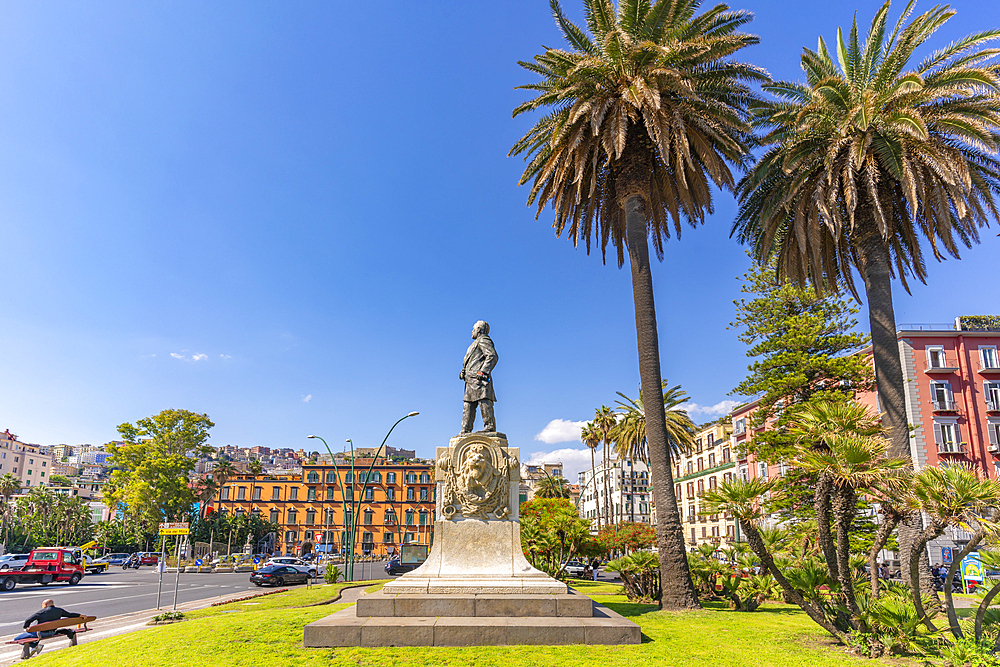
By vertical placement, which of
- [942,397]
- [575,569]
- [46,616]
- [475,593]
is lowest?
[575,569]

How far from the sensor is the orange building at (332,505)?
84312 millimetres

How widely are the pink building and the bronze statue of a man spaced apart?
26.8 m

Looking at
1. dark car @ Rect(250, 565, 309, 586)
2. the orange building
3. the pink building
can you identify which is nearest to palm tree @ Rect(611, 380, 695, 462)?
the pink building

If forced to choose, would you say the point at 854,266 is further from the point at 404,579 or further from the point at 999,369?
the point at 999,369

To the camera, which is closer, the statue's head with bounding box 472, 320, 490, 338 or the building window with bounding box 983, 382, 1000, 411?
the statue's head with bounding box 472, 320, 490, 338

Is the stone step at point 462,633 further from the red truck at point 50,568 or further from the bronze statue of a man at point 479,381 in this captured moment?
the red truck at point 50,568

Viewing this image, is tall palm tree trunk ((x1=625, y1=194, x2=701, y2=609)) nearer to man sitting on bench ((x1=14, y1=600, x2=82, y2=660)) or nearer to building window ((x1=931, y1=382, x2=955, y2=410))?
man sitting on bench ((x1=14, y1=600, x2=82, y2=660))

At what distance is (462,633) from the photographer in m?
9.80

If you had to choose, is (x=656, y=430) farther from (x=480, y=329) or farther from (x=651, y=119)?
(x=651, y=119)

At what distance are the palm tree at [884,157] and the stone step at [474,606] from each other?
384 inches

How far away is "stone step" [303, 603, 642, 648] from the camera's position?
965cm

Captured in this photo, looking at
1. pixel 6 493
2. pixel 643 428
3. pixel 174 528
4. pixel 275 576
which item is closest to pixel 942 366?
pixel 643 428

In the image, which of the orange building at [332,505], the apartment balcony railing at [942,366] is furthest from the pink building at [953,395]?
the orange building at [332,505]

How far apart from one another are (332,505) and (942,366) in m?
73.2
